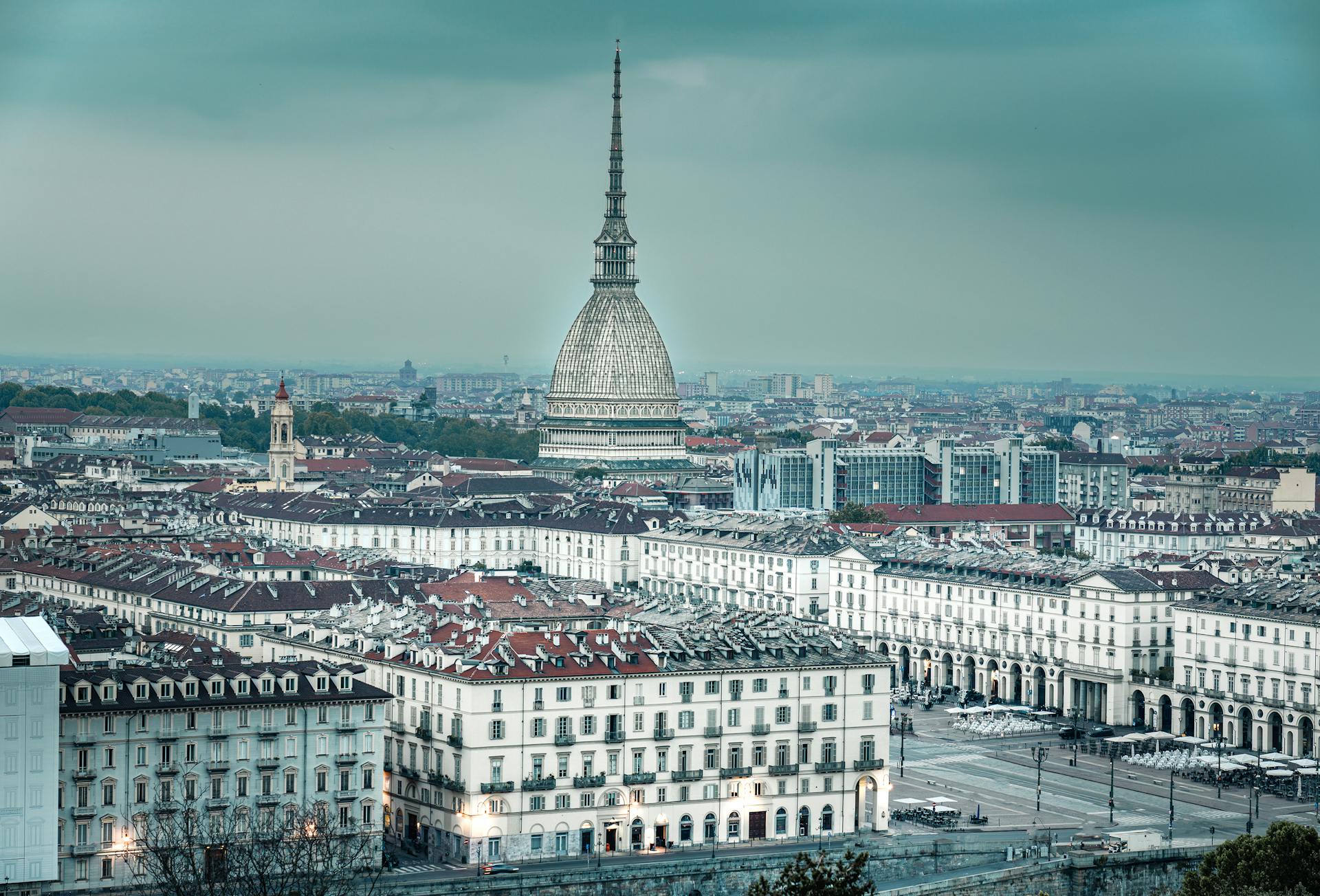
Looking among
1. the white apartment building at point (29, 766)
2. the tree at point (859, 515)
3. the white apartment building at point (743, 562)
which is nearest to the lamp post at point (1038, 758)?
the white apartment building at point (743, 562)

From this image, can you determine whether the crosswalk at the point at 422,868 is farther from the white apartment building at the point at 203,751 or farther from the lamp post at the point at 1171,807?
the lamp post at the point at 1171,807

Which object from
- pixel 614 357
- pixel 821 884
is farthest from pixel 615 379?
pixel 821 884

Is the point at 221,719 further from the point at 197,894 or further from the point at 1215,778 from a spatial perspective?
the point at 1215,778

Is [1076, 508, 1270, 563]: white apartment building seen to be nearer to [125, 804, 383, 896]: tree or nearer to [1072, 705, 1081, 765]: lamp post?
[1072, 705, 1081, 765]: lamp post

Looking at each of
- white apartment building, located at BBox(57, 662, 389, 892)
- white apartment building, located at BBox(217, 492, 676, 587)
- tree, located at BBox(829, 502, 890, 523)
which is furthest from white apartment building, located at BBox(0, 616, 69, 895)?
tree, located at BBox(829, 502, 890, 523)

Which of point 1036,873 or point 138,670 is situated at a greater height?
point 138,670

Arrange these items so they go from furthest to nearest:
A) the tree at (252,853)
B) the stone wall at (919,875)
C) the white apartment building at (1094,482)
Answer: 1. the white apartment building at (1094,482)
2. the stone wall at (919,875)
3. the tree at (252,853)

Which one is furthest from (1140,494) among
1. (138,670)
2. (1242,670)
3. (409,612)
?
(138,670)
